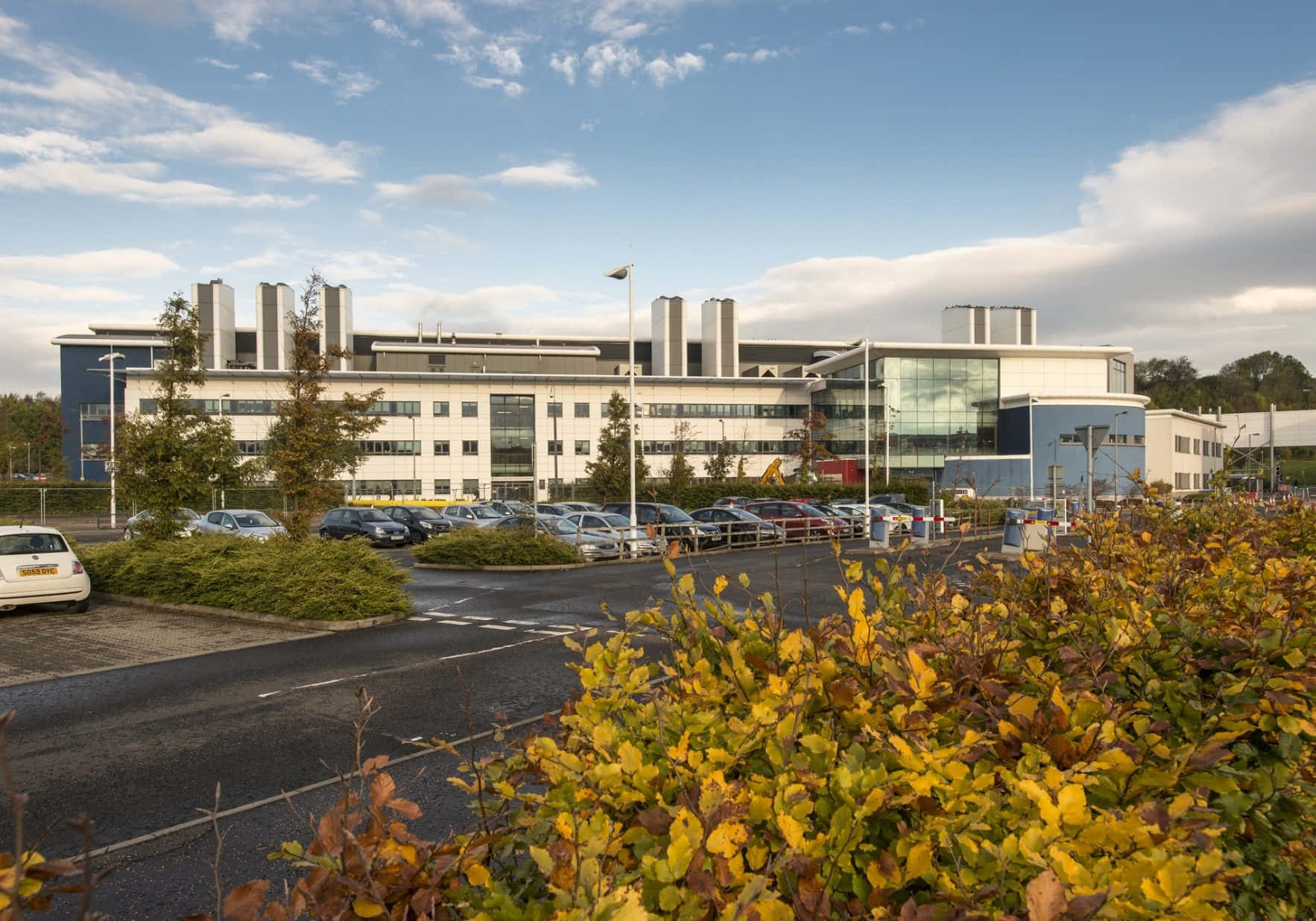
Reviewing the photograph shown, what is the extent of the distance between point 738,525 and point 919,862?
98.5 feet

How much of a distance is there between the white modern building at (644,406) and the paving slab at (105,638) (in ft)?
157

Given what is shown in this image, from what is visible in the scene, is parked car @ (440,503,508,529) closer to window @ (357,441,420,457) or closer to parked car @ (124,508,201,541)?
parked car @ (124,508,201,541)

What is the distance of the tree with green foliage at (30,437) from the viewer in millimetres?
73000

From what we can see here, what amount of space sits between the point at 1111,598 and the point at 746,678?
6.77 feet

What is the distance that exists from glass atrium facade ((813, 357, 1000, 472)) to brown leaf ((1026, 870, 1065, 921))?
68.2 m

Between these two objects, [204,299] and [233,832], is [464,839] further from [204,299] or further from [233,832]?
[204,299]

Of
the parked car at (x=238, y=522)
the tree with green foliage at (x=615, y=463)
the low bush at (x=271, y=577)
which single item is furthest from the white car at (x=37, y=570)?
the tree with green foliage at (x=615, y=463)

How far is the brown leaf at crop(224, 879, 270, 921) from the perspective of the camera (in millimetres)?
1807

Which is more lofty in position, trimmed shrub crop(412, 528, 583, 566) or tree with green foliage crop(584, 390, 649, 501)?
tree with green foliage crop(584, 390, 649, 501)

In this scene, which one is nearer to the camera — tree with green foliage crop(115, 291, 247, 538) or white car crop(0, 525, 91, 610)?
white car crop(0, 525, 91, 610)

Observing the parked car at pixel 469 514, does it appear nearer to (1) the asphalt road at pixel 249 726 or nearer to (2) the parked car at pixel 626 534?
(2) the parked car at pixel 626 534

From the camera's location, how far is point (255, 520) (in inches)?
1179

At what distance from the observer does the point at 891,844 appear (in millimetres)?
2104

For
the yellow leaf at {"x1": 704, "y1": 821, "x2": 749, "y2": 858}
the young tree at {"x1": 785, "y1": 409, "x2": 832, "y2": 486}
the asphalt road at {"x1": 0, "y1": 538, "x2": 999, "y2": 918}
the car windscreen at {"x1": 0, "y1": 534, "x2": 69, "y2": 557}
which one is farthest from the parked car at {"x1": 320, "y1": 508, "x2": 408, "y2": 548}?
the yellow leaf at {"x1": 704, "y1": 821, "x2": 749, "y2": 858}
